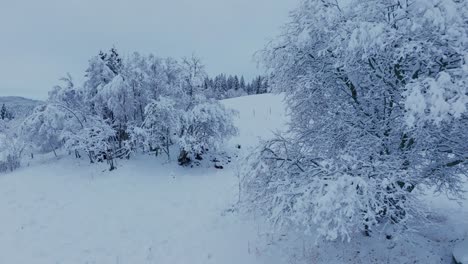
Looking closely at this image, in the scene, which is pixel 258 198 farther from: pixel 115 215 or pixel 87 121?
pixel 87 121

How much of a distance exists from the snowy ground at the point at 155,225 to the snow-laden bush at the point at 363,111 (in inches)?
53.4

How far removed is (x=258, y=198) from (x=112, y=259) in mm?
4186

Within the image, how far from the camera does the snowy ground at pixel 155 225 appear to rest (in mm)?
8242

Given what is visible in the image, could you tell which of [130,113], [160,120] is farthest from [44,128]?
[160,120]

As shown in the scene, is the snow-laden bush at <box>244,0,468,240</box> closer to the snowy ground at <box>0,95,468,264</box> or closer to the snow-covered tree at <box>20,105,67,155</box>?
the snowy ground at <box>0,95,468,264</box>

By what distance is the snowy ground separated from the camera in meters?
8.24

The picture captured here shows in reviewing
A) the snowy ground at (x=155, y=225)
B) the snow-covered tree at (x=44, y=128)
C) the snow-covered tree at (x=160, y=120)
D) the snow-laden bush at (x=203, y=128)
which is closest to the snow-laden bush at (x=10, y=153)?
the snow-covered tree at (x=44, y=128)

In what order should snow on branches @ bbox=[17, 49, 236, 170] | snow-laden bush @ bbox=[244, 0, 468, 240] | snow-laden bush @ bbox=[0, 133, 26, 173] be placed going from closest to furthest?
snow-laden bush @ bbox=[244, 0, 468, 240]
snow on branches @ bbox=[17, 49, 236, 170]
snow-laden bush @ bbox=[0, 133, 26, 173]

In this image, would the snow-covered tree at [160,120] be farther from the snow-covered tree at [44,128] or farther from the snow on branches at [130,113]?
the snow-covered tree at [44,128]

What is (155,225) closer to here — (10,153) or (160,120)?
(160,120)

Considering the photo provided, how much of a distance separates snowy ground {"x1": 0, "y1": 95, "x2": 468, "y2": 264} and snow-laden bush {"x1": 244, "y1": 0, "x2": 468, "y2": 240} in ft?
4.45

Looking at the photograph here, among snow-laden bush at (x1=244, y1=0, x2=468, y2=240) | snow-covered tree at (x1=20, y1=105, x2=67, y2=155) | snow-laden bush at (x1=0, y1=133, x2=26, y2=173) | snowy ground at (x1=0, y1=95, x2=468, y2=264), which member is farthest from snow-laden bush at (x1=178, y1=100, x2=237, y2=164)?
snow-laden bush at (x1=0, y1=133, x2=26, y2=173)

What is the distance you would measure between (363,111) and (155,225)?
6943 mm

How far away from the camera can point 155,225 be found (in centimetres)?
1048
